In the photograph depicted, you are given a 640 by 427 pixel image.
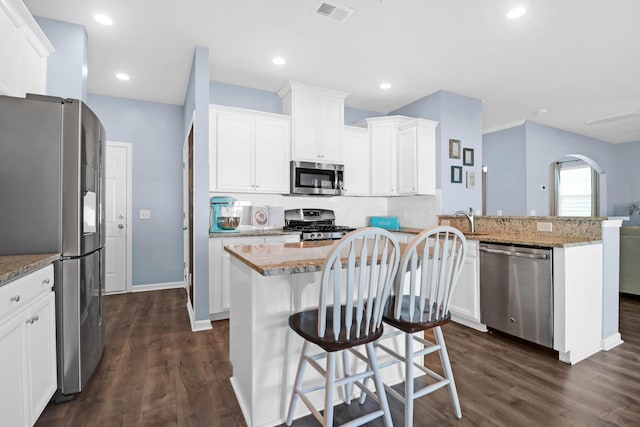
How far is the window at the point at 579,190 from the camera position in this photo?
6762 mm

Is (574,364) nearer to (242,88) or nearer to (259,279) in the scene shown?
(259,279)

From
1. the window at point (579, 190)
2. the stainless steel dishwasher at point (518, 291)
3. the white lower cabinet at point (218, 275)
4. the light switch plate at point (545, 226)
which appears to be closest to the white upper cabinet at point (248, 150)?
the white lower cabinet at point (218, 275)

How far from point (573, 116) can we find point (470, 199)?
2.66 m

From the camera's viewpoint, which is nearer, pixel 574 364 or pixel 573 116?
pixel 574 364

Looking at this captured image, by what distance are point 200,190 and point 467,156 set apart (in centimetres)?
345

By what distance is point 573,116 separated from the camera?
5.30 m

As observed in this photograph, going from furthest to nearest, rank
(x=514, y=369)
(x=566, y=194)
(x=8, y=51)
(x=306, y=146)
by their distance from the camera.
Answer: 1. (x=566, y=194)
2. (x=306, y=146)
3. (x=514, y=369)
4. (x=8, y=51)

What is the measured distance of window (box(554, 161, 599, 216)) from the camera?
Answer: 6.76 m

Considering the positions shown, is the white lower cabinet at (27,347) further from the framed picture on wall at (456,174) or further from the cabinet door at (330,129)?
the framed picture on wall at (456,174)

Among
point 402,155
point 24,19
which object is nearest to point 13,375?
point 24,19

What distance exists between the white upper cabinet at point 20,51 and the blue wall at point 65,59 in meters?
0.13

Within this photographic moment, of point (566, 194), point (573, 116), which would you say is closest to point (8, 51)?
point (573, 116)

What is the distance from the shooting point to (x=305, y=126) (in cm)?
397

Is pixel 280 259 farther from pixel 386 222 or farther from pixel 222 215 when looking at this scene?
pixel 386 222
